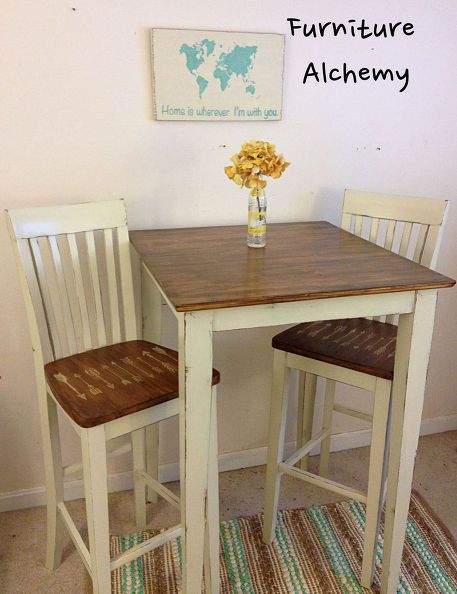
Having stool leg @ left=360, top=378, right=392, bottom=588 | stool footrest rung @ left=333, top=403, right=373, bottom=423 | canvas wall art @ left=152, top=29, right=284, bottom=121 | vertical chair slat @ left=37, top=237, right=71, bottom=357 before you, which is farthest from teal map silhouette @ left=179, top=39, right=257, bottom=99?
stool footrest rung @ left=333, top=403, right=373, bottom=423

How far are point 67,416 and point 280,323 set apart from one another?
578 millimetres

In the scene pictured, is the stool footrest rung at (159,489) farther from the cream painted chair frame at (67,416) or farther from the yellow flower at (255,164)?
the yellow flower at (255,164)

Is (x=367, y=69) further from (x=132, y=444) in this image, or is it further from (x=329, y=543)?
(x=329, y=543)

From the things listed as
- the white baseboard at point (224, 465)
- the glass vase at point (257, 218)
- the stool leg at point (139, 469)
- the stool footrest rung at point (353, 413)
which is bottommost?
the white baseboard at point (224, 465)

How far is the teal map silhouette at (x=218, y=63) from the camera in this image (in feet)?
5.65

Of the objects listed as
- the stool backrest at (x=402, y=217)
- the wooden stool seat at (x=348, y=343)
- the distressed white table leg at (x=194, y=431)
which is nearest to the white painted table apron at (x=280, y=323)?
the distressed white table leg at (x=194, y=431)

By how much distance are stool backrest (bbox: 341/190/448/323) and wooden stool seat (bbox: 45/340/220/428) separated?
0.76 metres

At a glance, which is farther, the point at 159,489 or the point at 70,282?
the point at 70,282

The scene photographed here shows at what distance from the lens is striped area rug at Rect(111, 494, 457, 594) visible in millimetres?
1682

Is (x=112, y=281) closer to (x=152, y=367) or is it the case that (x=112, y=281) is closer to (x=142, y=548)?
(x=152, y=367)

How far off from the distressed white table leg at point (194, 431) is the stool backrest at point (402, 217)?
83cm

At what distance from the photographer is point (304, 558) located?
178 centimetres

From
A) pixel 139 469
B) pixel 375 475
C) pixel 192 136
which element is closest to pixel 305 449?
pixel 375 475

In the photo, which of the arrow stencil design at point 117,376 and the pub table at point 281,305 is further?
the arrow stencil design at point 117,376
